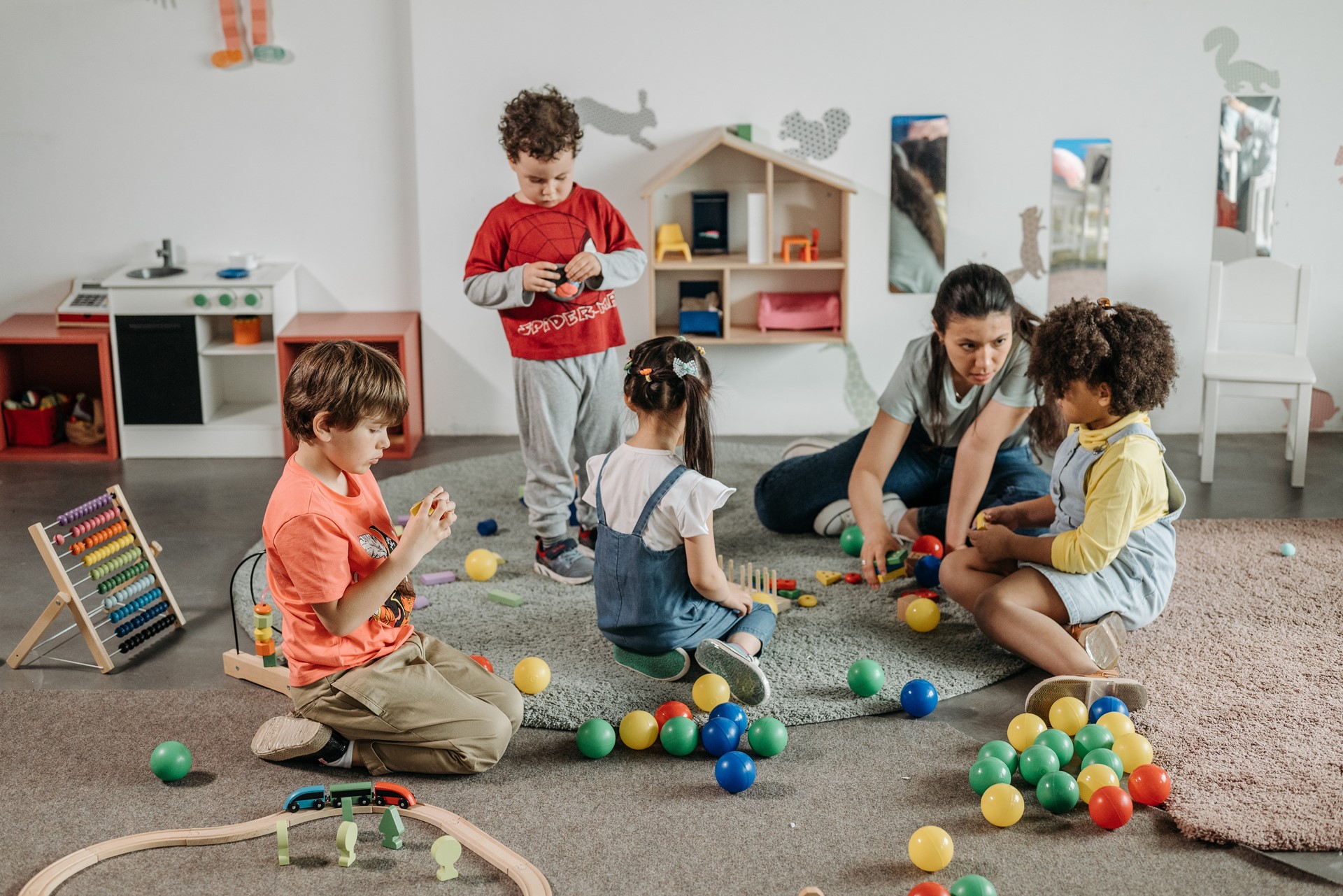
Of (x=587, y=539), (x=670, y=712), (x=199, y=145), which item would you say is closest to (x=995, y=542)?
(x=670, y=712)

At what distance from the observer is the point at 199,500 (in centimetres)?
435

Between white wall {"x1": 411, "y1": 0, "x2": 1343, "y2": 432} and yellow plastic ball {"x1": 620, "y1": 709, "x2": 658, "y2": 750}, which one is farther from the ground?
white wall {"x1": 411, "y1": 0, "x2": 1343, "y2": 432}

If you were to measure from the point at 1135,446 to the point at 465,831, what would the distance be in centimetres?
165

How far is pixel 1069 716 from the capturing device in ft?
8.28

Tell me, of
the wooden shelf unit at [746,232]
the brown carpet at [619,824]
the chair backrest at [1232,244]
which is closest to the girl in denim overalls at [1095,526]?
the brown carpet at [619,824]

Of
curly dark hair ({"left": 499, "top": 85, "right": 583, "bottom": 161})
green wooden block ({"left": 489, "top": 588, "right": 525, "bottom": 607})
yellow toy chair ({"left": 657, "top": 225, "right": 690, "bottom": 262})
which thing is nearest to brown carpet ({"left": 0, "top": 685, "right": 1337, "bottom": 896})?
green wooden block ({"left": 489, "top": 588, "right": 525, "bottom": 607})

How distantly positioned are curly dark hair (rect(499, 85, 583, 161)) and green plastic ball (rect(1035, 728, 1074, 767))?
1.97 metres

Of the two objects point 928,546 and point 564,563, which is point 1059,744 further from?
point 564,563

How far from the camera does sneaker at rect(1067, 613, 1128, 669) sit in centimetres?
277

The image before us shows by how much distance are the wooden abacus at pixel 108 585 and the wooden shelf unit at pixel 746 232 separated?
2.23 m

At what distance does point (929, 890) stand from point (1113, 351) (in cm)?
131

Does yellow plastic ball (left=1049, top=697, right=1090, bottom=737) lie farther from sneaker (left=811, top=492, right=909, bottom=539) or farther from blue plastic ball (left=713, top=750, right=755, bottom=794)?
sneaker (left=811, top=492, right=909, bottom=539)

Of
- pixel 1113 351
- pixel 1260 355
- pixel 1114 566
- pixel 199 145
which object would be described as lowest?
pixel 1114 566

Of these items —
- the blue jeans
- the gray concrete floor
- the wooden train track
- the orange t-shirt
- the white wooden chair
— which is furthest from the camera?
the white wooden chair
